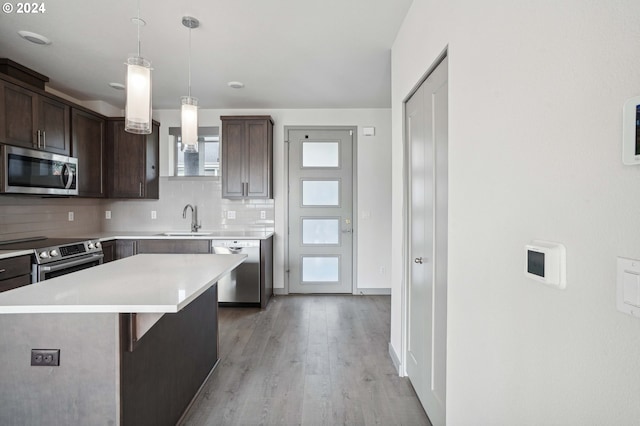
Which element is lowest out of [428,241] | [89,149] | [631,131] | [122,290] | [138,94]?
[122,290]

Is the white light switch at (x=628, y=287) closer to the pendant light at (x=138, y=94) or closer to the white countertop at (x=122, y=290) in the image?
the white countertop at (x=122, y=290)

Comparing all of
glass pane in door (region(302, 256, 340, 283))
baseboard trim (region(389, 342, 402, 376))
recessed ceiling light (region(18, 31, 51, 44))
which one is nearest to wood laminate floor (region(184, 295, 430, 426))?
baseboard trim (region(389, 342, 402, 376))

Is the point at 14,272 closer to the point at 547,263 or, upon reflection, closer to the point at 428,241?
the point at 428,241

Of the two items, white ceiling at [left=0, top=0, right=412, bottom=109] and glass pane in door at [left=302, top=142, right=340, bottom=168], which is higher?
white ceiling at [left=0, top=0, right=412, bottom=109]

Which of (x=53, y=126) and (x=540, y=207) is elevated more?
(x=53, y=126)

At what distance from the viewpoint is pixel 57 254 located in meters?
2.97

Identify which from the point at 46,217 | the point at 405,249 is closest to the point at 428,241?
the point at 405,249

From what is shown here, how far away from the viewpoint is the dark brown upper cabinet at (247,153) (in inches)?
165

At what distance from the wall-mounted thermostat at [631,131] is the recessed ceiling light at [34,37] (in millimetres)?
3723

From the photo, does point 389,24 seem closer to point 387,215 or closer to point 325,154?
point 325,154

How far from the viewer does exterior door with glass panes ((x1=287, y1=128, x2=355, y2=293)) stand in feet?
15.0

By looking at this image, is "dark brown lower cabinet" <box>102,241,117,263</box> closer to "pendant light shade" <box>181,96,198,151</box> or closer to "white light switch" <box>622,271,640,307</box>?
"pendant light shade" <box>181,96,198,151</box>

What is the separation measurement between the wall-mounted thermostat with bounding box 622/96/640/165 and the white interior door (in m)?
1.01

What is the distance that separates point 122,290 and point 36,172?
253cm
